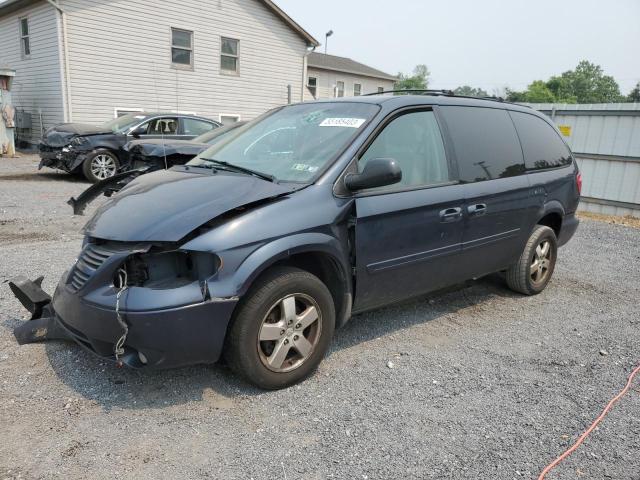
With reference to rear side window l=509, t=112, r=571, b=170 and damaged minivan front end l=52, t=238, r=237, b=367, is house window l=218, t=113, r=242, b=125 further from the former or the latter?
damaged minivan front end l=52, t=238, r=237, b=367

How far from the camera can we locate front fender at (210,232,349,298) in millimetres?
2787

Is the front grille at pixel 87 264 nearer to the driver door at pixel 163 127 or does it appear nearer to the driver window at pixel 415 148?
the driver window at pixel 415 148

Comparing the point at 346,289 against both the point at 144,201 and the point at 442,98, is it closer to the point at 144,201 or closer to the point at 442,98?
the point at 144,201

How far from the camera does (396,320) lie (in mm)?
4449

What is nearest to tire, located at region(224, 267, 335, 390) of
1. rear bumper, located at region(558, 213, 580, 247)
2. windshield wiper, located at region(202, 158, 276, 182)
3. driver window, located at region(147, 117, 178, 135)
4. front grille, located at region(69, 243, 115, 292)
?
windshield wiper, located at region(202, 158, 276, 182)

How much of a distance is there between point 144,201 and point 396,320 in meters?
2.39

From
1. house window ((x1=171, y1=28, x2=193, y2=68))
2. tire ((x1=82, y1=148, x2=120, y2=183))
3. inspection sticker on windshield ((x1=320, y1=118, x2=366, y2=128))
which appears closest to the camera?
inspection sticker on windshield ((x1=320, y1=118, x2=366, y2=128))

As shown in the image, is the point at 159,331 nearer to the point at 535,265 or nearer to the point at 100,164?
the point at 535,265

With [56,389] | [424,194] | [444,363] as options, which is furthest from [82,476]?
[424,194]

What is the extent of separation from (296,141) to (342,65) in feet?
93.1

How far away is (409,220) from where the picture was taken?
3.64 metres

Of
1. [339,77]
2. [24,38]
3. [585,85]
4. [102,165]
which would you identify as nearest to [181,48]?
[24,38]

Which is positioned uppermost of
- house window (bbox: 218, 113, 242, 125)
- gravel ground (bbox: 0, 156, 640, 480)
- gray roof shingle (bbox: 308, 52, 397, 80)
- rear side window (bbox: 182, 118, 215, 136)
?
gray roof shingle (bbox: 308, 52, 397, 80)

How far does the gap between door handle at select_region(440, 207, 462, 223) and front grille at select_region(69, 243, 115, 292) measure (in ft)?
7.71
